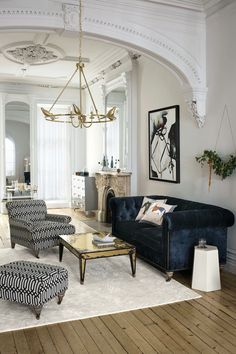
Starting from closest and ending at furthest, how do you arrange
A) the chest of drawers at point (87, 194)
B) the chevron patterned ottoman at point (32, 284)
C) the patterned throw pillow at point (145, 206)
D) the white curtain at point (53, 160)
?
the chevron patterned ottoman at point (32, 284)
the patterned throw pillow at point (145, 206)
the chest of drawers at point (87, 194)
the white curtain at point (53, 160)

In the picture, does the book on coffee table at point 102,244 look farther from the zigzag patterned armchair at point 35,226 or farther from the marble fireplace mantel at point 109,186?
the marble fireplace mantel at point 109,186

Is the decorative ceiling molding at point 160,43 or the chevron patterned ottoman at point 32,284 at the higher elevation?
the decorative ceiling molding at point 160,43

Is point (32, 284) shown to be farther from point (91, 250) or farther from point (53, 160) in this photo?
point (53, 160)

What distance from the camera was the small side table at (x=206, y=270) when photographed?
4.01 m

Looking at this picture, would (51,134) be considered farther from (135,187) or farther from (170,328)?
(170,328)

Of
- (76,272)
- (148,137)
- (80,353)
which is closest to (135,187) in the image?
(148,137)

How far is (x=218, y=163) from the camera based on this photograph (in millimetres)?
4734

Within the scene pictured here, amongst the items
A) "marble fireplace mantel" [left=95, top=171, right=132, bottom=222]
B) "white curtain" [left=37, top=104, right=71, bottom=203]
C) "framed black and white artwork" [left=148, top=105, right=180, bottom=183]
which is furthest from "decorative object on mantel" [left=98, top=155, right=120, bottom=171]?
"white curtain" [left=37, top=104, right=71, bottom=203]

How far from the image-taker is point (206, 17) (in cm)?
518

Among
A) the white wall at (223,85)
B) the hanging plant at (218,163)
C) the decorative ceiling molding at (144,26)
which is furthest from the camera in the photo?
the white wall at (223,85)

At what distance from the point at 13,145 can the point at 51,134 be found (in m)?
1.09

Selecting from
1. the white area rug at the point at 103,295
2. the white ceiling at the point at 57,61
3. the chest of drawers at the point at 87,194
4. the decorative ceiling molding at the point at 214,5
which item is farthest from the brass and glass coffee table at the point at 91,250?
the chest of drawers at the point at 87,194

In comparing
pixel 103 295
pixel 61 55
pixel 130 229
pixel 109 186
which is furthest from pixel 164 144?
pixel 103 295

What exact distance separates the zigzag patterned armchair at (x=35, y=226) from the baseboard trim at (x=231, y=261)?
2.24 m
